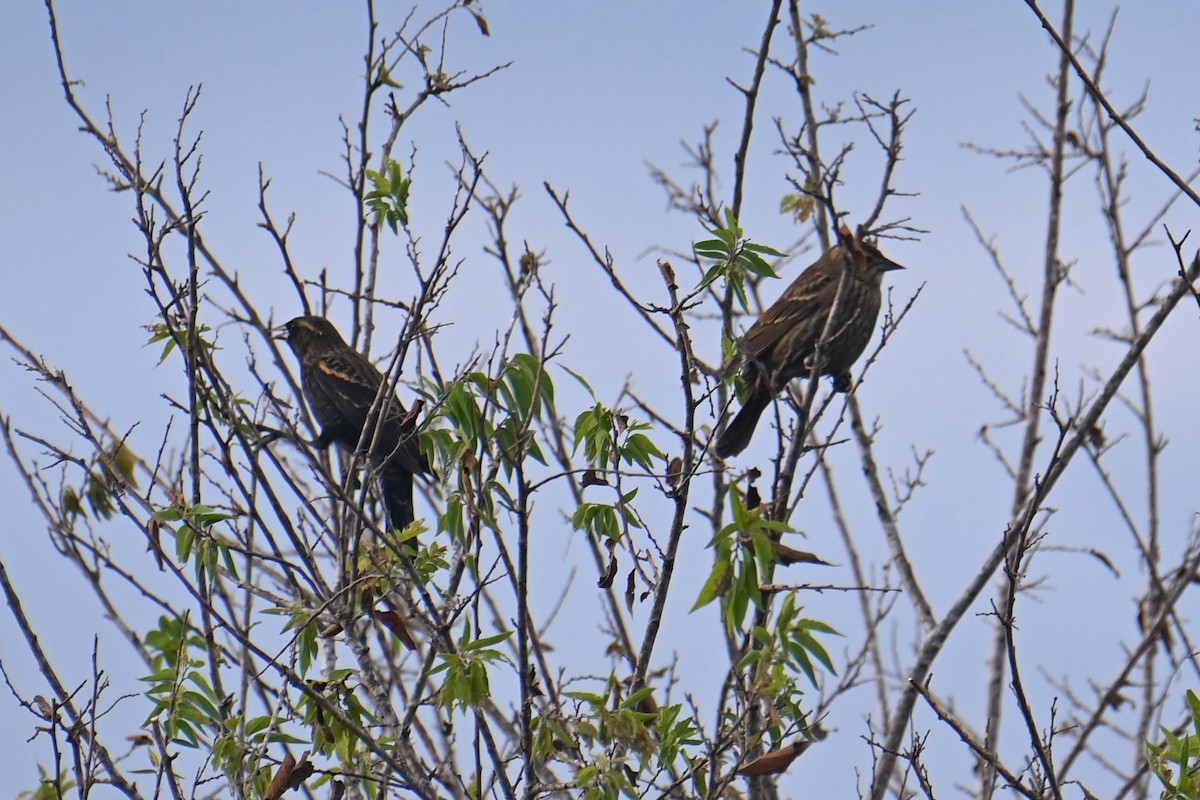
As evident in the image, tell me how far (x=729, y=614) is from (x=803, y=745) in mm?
756

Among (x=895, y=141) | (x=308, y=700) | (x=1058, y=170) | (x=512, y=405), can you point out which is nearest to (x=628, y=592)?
(x=512, y=405)

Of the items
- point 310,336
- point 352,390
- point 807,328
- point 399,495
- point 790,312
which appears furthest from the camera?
point 310,336

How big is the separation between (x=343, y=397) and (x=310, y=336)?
0.89m

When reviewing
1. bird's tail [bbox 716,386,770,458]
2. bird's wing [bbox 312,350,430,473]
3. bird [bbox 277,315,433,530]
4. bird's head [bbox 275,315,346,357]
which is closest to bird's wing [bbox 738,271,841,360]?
bird's tail [bbox 716,386,770,458]

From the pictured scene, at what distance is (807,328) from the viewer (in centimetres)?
753

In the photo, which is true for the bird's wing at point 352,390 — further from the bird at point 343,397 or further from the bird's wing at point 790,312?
the bird's wing at point 790,312

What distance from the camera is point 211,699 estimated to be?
4301 mm

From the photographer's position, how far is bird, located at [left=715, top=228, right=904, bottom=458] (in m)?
7.26

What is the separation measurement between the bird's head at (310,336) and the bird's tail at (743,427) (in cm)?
292

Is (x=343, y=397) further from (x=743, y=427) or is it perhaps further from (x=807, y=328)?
(x=807, y=328)

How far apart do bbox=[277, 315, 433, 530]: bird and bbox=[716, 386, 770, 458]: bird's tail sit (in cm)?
167

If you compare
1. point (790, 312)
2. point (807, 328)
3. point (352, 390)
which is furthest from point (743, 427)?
point (352, 390)

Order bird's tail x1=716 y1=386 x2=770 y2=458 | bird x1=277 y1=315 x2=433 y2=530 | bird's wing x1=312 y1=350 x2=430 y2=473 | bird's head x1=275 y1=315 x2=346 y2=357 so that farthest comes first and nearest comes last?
1. bird's head x1=275 y1=315 x2=346 y2=357
2. bird's wing x1=312 y1=350 x2=430 y2=473
3. bird x1=277 y1=315 x2=433 y2=530
4. bird's tail x1=716 y1=386 x2=770 y2=458

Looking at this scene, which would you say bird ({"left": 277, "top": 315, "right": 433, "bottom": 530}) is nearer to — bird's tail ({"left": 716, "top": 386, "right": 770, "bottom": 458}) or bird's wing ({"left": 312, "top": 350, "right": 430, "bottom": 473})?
bird's wing ({"left": 312, "top": 350, "right": 430, "bottom": 473})
